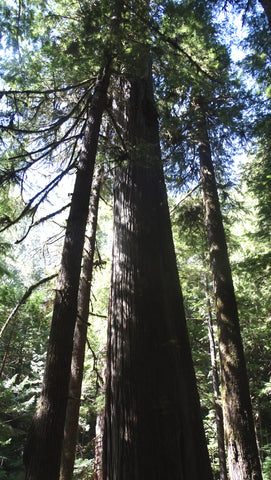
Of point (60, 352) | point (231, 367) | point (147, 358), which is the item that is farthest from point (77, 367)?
point (147, 358)

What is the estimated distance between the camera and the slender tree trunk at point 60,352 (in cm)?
203

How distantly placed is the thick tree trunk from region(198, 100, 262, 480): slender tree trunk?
3150mm

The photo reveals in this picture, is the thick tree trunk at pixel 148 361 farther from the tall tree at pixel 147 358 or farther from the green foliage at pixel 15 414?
the green foliage at pixel 15 414

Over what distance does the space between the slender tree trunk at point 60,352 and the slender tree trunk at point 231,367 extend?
9.42ft

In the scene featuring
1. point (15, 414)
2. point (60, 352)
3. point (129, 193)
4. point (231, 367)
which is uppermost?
point (129, 193)

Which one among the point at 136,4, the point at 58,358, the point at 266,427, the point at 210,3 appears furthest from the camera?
the point at 266,427

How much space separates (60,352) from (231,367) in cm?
463

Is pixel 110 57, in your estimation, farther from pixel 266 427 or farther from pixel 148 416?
pixel 266 427

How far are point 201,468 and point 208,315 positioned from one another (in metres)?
11.8

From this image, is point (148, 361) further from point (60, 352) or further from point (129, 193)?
point (129, 193)

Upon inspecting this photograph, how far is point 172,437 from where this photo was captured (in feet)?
5.68

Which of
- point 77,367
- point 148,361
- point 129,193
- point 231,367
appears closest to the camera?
point 148,361

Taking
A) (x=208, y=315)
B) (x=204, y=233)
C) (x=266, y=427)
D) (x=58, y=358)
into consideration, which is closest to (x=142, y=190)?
(x=58, y=358)

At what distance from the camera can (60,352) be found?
2.38 m
